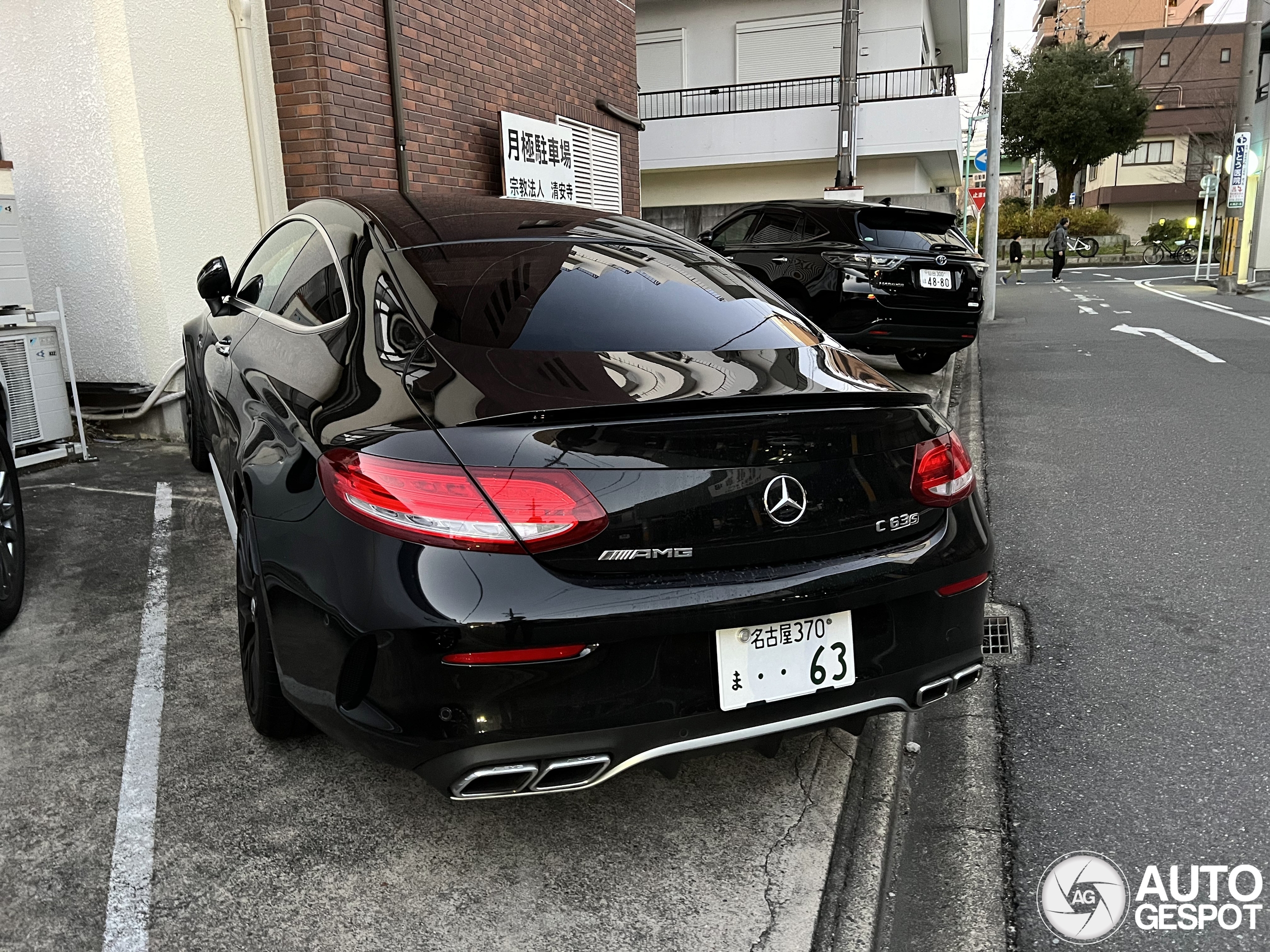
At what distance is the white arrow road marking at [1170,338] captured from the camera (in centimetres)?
1077

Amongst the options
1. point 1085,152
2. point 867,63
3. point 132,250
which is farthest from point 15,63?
point 1085,152

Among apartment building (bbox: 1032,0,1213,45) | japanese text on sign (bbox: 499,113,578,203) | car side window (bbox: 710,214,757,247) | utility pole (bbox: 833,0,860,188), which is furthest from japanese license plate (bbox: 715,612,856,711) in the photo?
apartment building (bbox: 1032,0,1213,45)

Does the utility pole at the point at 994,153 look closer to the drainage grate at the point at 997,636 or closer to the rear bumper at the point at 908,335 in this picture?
the rear bumper at the point at 908,335

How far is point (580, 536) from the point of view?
1980 mm

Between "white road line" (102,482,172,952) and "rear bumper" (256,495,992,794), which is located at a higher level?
"rear bumper" (256,495,992,794)

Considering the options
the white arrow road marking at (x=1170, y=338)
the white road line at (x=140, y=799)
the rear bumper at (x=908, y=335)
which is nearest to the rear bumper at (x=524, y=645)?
the white road line at (x=140, y=799)

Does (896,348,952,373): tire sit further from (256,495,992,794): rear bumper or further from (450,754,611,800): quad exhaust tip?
(450,754,611,800): quad exhaust tip

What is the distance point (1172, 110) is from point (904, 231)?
59023 mm

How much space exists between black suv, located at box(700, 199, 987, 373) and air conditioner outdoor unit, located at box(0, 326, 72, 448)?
5373 mm

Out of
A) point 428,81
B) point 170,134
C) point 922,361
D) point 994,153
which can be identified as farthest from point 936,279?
point 994,153

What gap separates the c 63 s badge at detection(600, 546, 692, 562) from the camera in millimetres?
2004

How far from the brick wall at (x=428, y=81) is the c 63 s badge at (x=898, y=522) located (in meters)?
5.46

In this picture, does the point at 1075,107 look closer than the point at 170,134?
No

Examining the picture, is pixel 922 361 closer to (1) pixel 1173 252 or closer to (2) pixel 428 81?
(2) pixel 428 81
